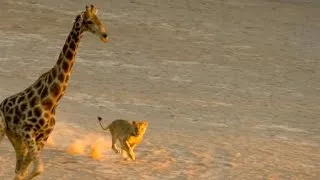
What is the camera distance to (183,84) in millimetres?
17500

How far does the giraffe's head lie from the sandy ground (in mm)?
1974

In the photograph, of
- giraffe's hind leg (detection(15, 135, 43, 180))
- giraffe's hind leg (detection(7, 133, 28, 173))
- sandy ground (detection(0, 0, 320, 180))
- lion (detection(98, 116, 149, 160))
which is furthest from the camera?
sandy ground (detection(0, 0, 320, 180))

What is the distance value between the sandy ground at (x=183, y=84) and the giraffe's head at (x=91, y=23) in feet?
6.48

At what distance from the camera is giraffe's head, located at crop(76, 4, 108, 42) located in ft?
31.8

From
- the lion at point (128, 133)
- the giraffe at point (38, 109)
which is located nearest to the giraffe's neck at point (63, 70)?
the giraffe at point (38, 109)

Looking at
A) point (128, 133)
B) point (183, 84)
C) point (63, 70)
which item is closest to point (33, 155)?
point (63, 70)

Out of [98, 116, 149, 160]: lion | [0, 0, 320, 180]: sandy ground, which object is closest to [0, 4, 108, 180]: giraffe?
[0, 0, 320, 180]: sandy ground

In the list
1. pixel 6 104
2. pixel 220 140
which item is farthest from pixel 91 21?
pixel 220 140

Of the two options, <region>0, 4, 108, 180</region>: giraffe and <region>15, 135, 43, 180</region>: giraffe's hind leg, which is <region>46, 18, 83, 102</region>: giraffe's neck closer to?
<region>0, 4, 108, 180</region>: giraffe

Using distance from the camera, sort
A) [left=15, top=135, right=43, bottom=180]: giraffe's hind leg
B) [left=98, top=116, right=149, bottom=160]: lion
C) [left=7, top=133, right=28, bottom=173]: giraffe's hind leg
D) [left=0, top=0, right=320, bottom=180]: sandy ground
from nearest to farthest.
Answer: [left=15, top=135, right=43, bottom=180]: giraffe's hind leg
[left=7, top=133, right=28, bottom=173]: giraffe's hind leg
[left=98, top=116, right=149, bottom=160]: lion
[left=0, top=0, right=320, bottom=180]: sandy ground

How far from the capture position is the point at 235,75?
61.5 ft

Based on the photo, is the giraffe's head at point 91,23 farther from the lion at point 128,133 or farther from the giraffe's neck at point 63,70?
the lion at point 128,133

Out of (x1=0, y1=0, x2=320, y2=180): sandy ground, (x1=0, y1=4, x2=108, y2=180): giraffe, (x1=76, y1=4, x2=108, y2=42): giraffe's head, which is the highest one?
(x1=76, y1=4, x2=108, y2=42): giraffe's head

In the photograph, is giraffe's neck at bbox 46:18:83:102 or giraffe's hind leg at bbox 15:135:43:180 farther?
giraffe's neck at bbox 46:18:83:102
